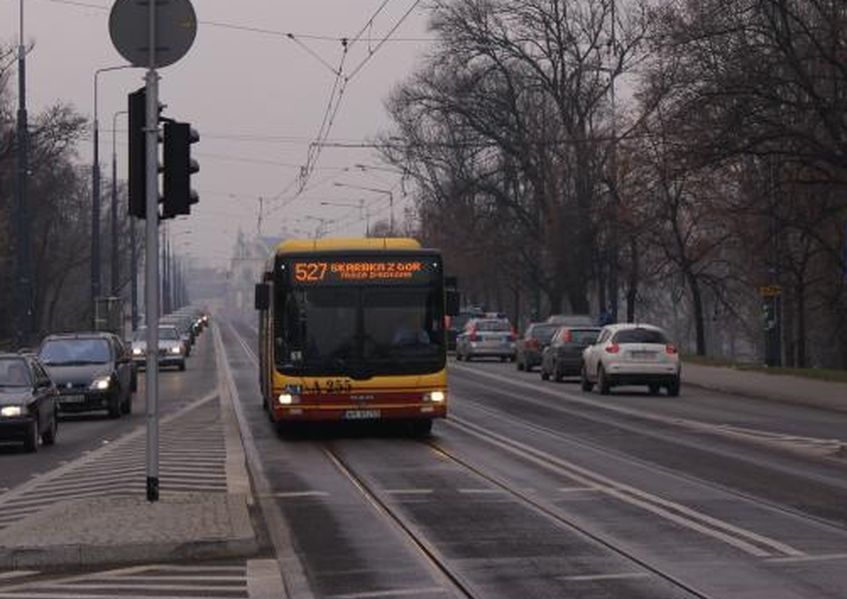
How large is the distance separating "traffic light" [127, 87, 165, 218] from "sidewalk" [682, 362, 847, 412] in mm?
20925

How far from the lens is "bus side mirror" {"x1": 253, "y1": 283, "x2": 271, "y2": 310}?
24.6 metres

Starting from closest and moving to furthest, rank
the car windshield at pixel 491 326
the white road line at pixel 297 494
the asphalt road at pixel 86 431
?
the white road line at pixel 297 494, the asphalt road at pixel 86 431, the car windshield at pixel 491 326

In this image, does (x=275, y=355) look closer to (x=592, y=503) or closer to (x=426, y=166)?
(x=592, y=503)

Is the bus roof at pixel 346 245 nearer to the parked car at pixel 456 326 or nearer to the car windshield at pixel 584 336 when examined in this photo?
the car windshield at pixel 584 336

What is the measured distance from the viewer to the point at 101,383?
32188 millimetres

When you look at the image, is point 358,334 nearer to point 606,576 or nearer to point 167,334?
point 606,576

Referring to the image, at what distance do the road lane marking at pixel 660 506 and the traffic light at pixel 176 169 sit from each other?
487cm

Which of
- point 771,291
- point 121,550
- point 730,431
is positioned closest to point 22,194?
point 771,291

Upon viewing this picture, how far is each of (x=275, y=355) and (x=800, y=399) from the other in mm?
15671

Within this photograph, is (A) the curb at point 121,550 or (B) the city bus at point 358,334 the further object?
(B) the city bus at point 358,334

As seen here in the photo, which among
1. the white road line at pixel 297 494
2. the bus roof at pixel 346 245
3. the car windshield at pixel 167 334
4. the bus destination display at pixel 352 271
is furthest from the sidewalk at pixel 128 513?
the car windshield at pixel 167 334

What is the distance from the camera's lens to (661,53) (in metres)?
40.3

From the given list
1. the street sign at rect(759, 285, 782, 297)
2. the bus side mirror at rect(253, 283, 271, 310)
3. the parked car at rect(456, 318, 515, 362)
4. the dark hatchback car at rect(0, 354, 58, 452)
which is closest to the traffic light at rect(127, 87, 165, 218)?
the dark hatchback car at rect(0, 354, 58, 452)

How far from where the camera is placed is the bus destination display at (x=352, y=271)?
23922 millimetres
